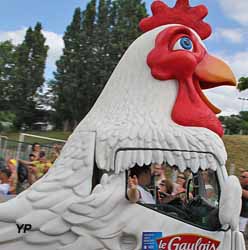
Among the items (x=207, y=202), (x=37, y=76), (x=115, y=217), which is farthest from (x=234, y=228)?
(x=37, y=76)

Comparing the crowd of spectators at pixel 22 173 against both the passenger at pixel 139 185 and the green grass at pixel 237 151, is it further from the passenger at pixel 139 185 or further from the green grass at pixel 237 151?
the green grass at pixel 237 151

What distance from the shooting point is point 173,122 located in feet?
13.0

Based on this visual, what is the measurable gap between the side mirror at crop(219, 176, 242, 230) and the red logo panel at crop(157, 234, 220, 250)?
0.69 ft

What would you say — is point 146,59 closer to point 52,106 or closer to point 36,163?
point 36,163

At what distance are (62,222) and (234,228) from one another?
4.51 feet

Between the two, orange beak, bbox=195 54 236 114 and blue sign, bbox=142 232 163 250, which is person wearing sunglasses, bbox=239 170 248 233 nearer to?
orange beak, bbox=195 54 236 114

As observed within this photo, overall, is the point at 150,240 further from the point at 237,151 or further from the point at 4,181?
the point at 237,151

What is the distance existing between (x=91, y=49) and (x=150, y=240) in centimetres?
3234

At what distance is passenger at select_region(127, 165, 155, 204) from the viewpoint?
336 cm

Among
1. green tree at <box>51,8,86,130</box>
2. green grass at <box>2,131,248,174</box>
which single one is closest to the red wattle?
green grass at <box>2,131,248,174</box>

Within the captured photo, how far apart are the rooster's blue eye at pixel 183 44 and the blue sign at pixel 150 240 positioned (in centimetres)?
189

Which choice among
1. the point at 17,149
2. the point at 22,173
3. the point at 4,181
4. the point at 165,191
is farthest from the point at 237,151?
the point at 165,191

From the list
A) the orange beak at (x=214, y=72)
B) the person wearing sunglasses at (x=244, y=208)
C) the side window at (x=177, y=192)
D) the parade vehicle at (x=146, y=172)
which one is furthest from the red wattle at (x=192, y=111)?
the person wearing sunglasses at (x=244, y=208)

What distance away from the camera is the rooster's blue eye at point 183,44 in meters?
4.29
